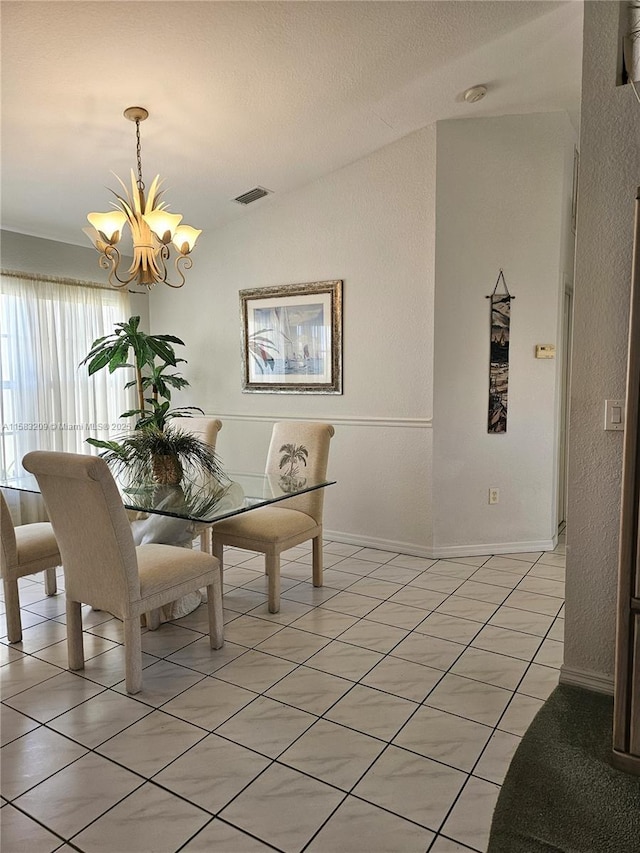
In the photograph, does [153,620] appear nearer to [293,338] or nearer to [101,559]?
[101,559]

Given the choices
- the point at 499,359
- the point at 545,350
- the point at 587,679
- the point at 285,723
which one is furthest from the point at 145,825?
the point at 545,350

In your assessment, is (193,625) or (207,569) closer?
(207,569)

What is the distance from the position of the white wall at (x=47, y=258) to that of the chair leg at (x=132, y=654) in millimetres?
3195

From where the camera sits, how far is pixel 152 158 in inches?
146

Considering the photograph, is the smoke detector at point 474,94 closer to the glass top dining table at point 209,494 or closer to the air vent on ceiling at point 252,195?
the air vent on ceiling at point 252,195

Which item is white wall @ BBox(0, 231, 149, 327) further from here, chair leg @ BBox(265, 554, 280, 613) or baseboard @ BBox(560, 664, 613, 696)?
baseboard @ BBox(560, 664, 613, 696)

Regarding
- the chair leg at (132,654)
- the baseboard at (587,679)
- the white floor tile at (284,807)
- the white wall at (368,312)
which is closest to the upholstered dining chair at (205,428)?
the white wall at (368,312)

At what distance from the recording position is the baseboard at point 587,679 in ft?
7.70

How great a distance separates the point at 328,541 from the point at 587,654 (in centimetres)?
248

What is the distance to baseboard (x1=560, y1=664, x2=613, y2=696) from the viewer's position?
7.70 feet

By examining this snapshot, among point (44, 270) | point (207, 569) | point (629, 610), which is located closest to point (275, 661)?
point (207, 569)

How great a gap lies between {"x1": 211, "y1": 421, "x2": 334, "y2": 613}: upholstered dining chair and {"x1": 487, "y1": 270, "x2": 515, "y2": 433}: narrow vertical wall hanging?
4.13 feet

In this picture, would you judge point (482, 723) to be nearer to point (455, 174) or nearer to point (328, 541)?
point (328, 541)

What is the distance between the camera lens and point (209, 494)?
2.96m
